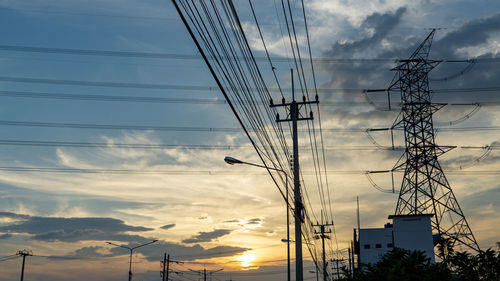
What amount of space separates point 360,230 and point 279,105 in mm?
76593

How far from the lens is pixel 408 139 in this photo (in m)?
66.6

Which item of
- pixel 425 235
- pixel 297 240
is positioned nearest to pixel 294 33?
pixel 297 240

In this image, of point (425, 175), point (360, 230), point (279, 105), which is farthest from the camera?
point (360, 230)

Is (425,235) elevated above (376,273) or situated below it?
above

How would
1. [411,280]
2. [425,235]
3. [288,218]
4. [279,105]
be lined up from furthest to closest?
[425,235] < [288,218] < [279,105] < [411,280]

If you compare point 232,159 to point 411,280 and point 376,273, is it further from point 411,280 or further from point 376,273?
point 411,280

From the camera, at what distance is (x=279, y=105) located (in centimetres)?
3138

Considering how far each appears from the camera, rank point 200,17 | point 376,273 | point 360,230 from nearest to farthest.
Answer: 1. point 200,17
2. point 376,273
3. point 360,230

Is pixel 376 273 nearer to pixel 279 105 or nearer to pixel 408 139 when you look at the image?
pixel 279 105

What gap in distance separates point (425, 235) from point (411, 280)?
69654mm

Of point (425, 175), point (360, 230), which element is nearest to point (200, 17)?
point (425, 175)

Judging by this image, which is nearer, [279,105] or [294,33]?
[294,33]

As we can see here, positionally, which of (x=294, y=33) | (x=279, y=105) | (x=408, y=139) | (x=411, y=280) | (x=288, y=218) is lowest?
(x=411, y=280)

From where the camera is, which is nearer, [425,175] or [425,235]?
[425,175]
